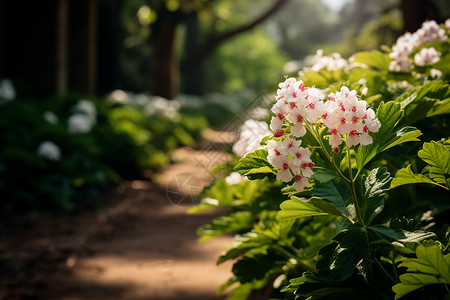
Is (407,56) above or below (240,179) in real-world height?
above

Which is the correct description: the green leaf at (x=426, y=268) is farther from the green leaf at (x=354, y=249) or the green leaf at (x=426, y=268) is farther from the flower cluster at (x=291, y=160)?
the flower cluster at (x=291, y=160)

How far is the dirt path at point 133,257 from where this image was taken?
3.41 metres

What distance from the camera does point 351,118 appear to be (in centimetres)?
126

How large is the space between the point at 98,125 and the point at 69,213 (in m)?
2.93

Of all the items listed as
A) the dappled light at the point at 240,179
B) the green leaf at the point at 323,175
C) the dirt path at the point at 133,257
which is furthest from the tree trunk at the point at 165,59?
the green leaf at the point at 323,175

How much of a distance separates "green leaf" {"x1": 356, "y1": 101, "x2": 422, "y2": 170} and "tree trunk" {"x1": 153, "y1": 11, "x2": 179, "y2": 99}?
43.3 feet

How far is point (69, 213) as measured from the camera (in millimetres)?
5539

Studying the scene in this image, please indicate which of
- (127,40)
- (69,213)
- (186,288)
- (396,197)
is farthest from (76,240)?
(127,40)

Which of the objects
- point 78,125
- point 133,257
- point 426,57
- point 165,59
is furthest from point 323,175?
point 165,59

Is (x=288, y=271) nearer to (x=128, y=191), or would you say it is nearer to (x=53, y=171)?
(x=53, y=171)

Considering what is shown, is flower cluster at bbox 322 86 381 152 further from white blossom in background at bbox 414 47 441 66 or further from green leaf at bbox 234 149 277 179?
white blossom in background at bbox 414 47 441 66

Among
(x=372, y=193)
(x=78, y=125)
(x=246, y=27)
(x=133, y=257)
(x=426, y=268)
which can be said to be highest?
(x=246, y=27)

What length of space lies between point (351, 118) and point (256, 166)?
29 cm

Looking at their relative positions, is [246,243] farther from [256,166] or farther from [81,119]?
[81,119]
